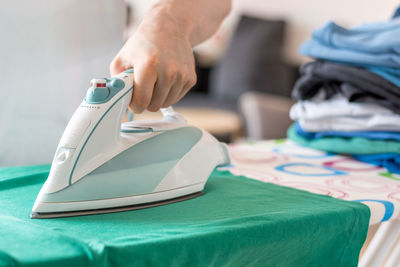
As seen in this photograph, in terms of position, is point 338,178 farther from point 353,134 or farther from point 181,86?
point 181,86

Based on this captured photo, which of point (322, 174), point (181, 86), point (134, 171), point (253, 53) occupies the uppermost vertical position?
point (181, 86)

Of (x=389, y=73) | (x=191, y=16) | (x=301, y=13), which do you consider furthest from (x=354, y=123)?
(x=301, y=13)

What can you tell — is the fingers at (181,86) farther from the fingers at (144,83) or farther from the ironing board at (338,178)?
the ironing board at (338,178)

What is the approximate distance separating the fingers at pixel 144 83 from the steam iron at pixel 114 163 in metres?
0.01

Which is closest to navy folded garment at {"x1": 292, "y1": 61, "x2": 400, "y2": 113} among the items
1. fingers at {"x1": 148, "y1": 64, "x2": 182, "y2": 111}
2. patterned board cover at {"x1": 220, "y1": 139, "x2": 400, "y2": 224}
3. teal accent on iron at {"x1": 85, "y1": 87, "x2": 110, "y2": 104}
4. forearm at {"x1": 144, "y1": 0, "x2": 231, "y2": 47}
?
patterned board cover at {"x1": 220, "y1": 139, "x2": 400, "y2": 224}

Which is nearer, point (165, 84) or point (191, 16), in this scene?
point (165, 84)

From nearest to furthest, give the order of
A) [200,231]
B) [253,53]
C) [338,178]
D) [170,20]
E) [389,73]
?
[200,231]
[170,20]
[338,178]
[389,73]
[253,53]

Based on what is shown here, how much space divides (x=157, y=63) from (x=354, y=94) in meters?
0.58

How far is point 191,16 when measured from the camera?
0.90m

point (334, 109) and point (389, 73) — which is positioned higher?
point (389, 73)

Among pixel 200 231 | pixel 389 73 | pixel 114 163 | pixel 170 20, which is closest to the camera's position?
pixel 200 231

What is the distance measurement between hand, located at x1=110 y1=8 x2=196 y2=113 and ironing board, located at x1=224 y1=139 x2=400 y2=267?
0.27 meters

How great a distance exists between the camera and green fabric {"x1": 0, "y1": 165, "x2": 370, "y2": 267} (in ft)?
1.64

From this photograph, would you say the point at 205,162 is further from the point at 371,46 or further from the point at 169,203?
the point at 371,46
